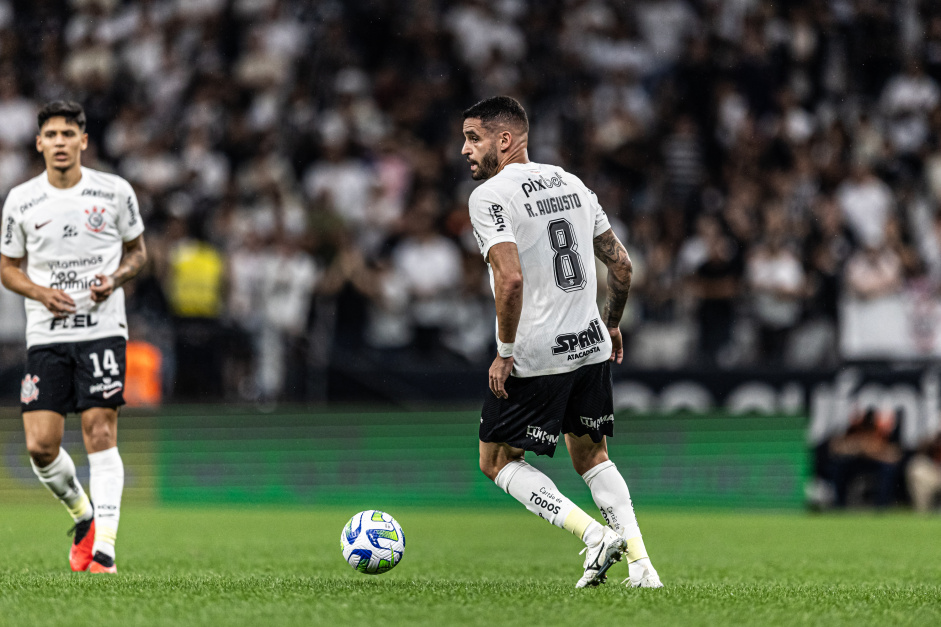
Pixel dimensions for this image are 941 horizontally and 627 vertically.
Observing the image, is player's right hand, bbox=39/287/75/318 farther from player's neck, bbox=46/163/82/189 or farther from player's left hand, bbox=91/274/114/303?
player's neck, bbox=46/163/82/189

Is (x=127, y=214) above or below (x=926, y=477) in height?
above

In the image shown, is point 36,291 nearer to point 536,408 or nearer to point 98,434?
point 98,434

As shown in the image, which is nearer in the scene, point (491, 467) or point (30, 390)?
point (491, 467)

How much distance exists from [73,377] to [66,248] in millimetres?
795

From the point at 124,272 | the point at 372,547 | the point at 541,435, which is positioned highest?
the point at 124,272

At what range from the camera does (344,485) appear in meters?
15.0

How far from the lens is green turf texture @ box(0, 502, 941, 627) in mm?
5383

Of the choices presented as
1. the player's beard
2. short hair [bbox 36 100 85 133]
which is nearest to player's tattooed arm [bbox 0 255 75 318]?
short hair [bbox 36 100 85 133]

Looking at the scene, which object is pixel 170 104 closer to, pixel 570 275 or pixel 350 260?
pixel 350 260

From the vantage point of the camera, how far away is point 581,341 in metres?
6.64

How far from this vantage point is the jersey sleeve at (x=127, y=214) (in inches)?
312

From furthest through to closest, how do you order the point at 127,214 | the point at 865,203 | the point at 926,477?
the point at 865,203 → the point at 926,477 → the point at 127,214

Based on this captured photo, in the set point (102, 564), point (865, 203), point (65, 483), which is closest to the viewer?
point (102, 564)

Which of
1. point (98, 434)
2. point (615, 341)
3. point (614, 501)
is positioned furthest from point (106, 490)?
point (615, 341)
